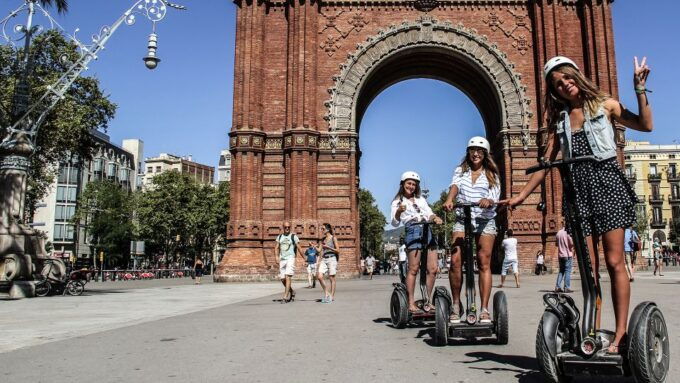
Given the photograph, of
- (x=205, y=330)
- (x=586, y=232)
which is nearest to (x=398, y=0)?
(x=205, y=330)

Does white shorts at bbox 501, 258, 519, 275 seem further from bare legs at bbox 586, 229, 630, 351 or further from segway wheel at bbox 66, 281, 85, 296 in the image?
bare legs at bbox 586, 229, 630, 351

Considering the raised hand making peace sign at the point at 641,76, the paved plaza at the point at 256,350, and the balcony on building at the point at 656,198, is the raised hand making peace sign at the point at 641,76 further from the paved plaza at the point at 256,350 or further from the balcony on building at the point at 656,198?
the balcony on building at the point at 656,198

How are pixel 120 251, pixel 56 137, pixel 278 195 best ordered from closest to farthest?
1. pixel 56 137
2. pixel 278 195
3. pixel 120 251

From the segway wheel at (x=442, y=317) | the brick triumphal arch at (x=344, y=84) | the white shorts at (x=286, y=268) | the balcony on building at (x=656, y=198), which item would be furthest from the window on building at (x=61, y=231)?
the balcony on building at (x=656, y=198)

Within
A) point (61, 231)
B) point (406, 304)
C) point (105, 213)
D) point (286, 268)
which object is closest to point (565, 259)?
point (286, 268)

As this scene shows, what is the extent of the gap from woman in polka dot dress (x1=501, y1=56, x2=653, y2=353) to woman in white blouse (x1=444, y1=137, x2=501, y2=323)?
1.87m

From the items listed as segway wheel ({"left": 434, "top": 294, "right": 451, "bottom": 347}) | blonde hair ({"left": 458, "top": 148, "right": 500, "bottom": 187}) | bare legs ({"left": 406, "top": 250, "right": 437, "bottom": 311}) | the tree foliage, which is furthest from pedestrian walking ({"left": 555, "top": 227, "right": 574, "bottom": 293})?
the tree foliage

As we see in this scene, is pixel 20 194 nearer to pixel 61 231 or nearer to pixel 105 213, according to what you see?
pixel 105 213

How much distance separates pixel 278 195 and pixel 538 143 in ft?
40.6

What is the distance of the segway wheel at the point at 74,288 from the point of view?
56.3 feet

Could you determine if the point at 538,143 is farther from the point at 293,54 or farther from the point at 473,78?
the point at 293,54

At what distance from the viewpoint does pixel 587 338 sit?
370cm

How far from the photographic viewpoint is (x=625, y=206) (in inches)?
154

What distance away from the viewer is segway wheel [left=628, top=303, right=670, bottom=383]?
139 inches
